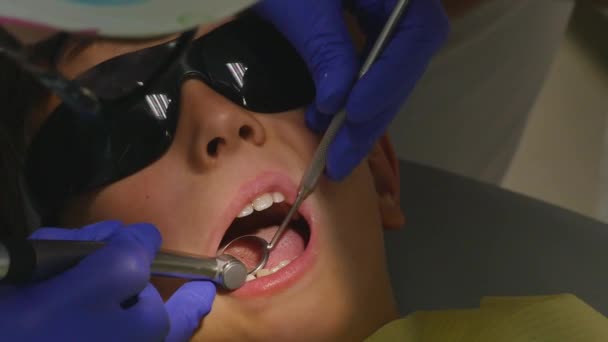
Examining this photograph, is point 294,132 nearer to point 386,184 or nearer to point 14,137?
point 386,184

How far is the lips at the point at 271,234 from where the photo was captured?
105cm

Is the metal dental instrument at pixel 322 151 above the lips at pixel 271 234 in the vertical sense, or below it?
above

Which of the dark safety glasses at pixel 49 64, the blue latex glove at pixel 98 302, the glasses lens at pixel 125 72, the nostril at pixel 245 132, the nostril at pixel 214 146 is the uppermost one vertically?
the dark safety glasses at pixel 49 64

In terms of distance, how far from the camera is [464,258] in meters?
1.47

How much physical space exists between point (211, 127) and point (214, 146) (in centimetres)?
3

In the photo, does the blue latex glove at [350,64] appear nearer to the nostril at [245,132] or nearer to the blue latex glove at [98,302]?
the nostril at [245,132]

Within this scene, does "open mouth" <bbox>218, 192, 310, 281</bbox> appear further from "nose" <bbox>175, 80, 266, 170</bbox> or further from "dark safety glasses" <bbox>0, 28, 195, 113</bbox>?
"dark safety glasses" <bbox>0, 28, 195, 113</bbox>

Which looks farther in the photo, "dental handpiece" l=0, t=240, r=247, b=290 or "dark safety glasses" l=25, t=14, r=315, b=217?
"dark safety glasses" l=25, t=14, r=315, b=217

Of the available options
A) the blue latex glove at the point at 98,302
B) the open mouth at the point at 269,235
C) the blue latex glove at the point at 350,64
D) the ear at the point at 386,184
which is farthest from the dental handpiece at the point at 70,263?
the ear at the point at 386,184

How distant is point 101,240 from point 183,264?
0.39 ft

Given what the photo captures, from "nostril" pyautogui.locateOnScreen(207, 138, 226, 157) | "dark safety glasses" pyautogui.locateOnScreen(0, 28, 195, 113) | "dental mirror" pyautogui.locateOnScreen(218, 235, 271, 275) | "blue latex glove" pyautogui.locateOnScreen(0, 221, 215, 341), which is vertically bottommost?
"dental mirror" pyautogui.locateOnScreen(218, 235, 271, 275)

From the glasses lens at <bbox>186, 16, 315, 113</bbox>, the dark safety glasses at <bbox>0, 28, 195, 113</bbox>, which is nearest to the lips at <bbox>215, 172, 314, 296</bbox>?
the glasses lens at <bbox>186, 16, 315, 113</bbox>

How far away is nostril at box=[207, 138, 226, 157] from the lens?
1.06 metres

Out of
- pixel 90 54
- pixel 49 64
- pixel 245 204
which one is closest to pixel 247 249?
pixel 245 204
